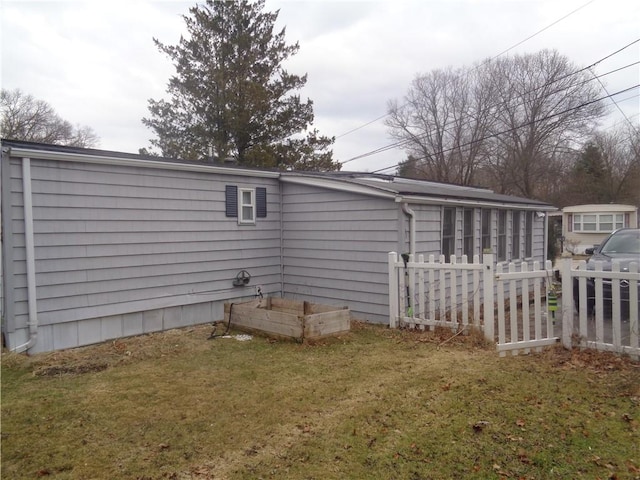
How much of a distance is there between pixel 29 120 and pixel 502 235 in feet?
75.0

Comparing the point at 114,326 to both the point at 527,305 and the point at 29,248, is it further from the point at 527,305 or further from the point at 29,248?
the point at 527,305

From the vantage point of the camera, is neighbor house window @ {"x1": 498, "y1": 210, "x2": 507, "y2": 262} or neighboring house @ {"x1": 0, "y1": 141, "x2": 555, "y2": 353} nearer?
neighboring house @ {"x1": 0, "y1": 141, "x2": 555, "y2": 353}

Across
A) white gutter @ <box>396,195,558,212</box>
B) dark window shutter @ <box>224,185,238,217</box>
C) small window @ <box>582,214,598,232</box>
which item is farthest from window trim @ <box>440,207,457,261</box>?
small window @ <box>582,214,598,232</box>

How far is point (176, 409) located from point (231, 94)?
18353 millimetres

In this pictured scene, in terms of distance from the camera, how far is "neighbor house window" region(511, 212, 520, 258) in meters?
11.0

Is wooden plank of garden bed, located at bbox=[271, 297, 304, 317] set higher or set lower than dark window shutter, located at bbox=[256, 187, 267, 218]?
lower

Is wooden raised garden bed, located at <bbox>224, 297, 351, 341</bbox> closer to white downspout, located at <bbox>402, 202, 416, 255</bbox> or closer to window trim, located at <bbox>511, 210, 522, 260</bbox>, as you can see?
white downspout, located at <bbox>402, 202, 416, 255</bbox>

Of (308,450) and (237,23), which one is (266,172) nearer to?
(308,450)

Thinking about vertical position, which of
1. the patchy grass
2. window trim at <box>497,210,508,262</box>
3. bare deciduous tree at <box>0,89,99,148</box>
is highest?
bare deciduous tree at <box>0,89,99,148</box>

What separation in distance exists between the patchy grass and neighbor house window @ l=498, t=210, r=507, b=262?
538cm

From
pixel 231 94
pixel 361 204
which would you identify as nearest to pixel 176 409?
pixel 361 204

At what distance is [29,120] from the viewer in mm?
21406

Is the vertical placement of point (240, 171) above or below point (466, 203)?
above

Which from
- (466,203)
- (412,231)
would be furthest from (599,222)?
(412,231)
